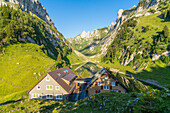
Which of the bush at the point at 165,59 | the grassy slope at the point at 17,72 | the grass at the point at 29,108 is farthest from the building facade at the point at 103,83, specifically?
the bush at the point at 165,59

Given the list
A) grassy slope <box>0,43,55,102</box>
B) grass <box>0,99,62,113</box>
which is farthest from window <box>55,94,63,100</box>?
grassy slope <box>0,43,55,102</box>

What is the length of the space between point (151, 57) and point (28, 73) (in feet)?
358

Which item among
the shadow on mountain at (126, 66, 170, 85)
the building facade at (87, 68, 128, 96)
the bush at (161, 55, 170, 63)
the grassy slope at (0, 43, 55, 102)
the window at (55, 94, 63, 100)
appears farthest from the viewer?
the bush at (161, 55, 170, 63)

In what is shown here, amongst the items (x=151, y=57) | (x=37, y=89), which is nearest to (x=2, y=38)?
(x=37, y=89)

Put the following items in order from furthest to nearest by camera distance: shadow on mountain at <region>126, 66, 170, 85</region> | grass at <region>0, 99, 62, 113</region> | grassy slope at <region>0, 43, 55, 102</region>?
shadow on mountain at <region>126, 66, 170, 85</region>, grassy slope at <region>0, 43, 55, 102</region>, grass at <region>0, 99, 62, 113</region>

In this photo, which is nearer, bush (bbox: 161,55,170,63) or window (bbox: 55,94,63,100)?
window (bbox: 55,94,63,100)

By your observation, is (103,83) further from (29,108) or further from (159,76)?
(159,76)

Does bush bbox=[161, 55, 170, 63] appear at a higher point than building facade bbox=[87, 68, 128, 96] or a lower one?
higher

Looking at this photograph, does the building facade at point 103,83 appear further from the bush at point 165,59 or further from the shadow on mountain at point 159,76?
the bush at point 165,59

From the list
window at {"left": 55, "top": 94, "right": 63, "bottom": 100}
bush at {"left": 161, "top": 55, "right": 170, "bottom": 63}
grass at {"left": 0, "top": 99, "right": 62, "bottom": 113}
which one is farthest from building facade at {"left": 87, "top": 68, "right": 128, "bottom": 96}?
bush at {"left": 161, "top": 55, "right": 170, "bottom": 63}

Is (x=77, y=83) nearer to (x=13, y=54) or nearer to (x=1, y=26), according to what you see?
(x=13, y=54)

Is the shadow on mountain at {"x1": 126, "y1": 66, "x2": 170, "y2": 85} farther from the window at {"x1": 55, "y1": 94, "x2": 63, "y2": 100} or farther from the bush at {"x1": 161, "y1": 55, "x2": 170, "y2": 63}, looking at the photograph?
the window at {"x1": 55, "y1": 94, "x2": 63, "y2": 100}

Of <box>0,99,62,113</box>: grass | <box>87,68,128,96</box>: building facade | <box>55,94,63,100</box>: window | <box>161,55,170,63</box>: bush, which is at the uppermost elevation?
<box>161,55,170,63</box>: bush

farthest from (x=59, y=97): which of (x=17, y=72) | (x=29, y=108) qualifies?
(x=17, y=72)
